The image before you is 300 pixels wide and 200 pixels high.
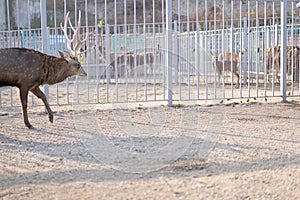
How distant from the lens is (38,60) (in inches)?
276

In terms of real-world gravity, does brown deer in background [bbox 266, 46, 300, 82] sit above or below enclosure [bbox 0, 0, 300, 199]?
above

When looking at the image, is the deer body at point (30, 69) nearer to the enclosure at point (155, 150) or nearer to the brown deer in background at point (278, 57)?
the enclosure at point (155, 150)

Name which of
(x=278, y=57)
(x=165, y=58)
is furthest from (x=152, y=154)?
(x=278, y=57)

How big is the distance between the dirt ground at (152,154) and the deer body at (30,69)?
2.15 ft

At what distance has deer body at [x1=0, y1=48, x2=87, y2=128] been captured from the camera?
668 centimetres

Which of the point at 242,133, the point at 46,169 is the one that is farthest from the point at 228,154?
the point at 46,169

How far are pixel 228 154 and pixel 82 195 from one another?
6.51 feet

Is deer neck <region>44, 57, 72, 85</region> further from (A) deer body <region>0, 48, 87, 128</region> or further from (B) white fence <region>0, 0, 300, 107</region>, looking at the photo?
(B) white fence <region>0, 0, 300, 107</region>

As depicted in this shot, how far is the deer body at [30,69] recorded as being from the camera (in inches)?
263

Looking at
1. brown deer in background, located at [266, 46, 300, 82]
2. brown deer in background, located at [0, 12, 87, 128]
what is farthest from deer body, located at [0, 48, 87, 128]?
brown deer in background, located at [266, 46, 300, 82]

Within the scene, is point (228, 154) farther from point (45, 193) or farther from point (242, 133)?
point (45, 193)

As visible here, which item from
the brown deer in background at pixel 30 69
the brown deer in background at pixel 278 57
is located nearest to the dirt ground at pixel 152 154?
the brown deer in background at pixel 30 69

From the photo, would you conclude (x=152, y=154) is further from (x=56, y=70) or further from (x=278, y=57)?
(x=278, y=57)

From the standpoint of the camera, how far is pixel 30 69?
684cm
